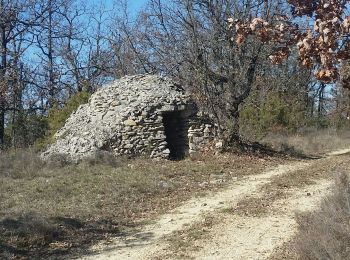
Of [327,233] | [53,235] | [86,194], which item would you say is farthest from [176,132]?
[327,233]

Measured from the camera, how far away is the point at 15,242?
23.8 ft

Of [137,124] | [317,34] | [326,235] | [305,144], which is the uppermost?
[317,34]

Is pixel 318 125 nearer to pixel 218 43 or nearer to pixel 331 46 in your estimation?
pixel 218 43

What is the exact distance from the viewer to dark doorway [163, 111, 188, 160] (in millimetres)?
17469

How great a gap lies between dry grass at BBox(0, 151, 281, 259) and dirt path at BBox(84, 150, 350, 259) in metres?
0.47

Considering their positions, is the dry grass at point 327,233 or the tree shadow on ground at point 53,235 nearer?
the dry grass at point 327,233

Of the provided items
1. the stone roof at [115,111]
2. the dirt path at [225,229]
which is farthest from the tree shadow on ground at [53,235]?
the stone roof at [115,111]

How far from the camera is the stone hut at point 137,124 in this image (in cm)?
1593

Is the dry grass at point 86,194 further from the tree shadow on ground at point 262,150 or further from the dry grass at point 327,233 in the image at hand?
the dry grass at point 327,233

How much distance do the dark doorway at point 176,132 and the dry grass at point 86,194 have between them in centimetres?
163

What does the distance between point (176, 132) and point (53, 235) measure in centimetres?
1042

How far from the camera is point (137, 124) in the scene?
641 inches

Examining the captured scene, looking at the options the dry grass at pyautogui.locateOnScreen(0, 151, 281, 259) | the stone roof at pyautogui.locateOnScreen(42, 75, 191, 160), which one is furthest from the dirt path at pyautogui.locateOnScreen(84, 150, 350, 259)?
the stone roof at pyautogui.locateOnScreen(42, 75, 191, 160)

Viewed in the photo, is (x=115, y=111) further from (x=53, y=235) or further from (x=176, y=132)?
(x=53, y=235)
